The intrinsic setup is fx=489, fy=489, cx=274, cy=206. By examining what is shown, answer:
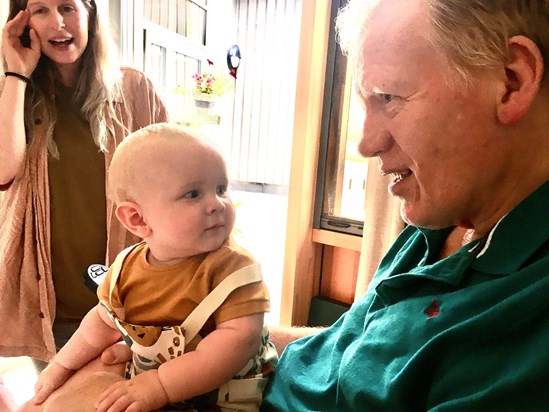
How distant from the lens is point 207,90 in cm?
358

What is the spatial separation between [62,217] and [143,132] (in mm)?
863

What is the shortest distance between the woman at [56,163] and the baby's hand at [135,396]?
2.78 feet

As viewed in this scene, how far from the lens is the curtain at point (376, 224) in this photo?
171 centimetres

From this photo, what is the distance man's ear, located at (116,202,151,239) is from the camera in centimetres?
83

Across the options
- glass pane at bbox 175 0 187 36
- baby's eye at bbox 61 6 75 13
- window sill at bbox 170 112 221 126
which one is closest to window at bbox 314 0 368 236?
baby's eye at bbox 61 6 75 13

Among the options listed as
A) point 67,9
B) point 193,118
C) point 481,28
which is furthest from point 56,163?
point 193,118

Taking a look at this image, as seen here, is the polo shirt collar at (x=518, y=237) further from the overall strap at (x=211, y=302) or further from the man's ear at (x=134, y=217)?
the man's ear at (x=134, y=217)

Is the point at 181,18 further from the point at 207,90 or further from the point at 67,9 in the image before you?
the point at 67,9

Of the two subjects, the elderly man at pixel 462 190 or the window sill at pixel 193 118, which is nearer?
the elderly man at pixel 462 190

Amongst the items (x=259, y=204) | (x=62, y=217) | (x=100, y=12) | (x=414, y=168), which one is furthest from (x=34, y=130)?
(x=259, y=204)

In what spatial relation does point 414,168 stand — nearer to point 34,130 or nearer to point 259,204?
point 34,130

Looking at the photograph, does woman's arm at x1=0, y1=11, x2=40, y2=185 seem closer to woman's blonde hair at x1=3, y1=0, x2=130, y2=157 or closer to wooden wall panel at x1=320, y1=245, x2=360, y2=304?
woman's blonde hair at x1=3, y1=0, x2=130, y2=157

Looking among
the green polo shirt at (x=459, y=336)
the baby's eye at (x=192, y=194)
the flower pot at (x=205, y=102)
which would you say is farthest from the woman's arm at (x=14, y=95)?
the flower pot at (x=205, y=102)

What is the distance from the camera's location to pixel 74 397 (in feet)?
2.61
